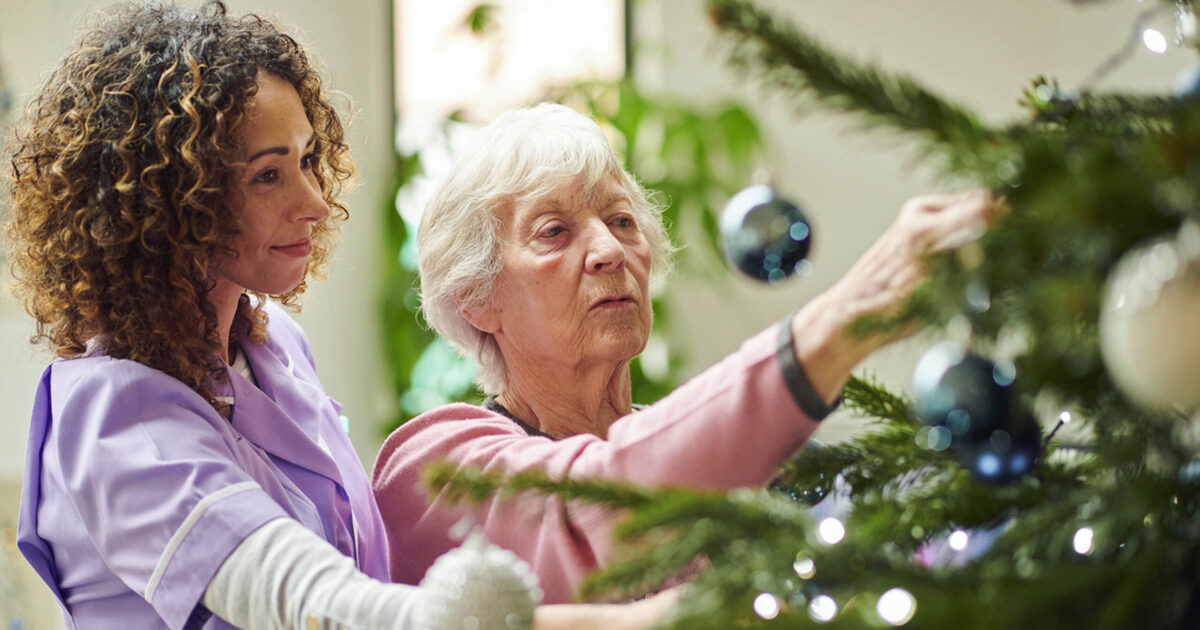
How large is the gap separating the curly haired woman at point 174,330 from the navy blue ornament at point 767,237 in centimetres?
37

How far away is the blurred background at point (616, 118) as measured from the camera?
9.80 ft

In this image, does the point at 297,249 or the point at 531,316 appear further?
the point at 531,316

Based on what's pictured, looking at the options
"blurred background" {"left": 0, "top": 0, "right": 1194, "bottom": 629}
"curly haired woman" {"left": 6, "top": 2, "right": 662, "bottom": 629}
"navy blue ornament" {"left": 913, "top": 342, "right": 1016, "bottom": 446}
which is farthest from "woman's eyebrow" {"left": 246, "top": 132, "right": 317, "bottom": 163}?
"blurred background" {"left": 0, "top": 0, "right": 1194, "bottom": 629}

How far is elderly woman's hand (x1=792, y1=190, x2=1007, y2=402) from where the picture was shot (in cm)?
56

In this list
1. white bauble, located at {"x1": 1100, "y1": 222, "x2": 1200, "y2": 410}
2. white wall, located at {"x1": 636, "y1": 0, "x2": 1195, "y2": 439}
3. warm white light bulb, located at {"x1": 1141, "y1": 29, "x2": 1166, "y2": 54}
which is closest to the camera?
white bauble, located at {"x1": 1100, "y1": 222, "x2": 1200, "y2": 410}

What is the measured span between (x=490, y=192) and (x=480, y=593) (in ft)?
2.39

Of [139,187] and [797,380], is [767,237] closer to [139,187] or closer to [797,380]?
[797,380]

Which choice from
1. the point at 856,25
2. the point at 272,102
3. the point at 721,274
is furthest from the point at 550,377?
the point at 856,25

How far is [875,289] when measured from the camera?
607 millimetres

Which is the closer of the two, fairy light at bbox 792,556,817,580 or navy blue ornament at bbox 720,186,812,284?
fairy light at bbox 792,556,817,580

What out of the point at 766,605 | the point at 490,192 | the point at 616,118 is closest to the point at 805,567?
the point at 766,605

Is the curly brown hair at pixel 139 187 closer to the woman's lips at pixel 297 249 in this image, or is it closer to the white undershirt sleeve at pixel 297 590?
the woman's lips at pixel 297 249

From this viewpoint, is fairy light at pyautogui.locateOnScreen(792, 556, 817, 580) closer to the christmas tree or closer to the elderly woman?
the christmas tree

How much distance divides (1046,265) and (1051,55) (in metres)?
2.98
